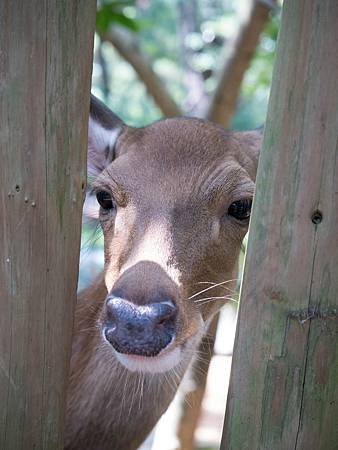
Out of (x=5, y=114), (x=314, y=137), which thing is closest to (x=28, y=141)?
(x=5, y=114)

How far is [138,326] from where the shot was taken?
2.93 metres

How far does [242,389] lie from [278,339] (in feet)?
0.79

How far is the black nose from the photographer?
293 centimetres

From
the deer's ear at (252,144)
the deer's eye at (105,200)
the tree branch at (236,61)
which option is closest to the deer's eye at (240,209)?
the deer's ear at (252,144)

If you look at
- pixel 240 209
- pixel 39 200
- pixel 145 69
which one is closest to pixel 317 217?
pixel 39 200

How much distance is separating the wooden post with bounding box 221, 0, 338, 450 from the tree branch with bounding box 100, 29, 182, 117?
520 cm

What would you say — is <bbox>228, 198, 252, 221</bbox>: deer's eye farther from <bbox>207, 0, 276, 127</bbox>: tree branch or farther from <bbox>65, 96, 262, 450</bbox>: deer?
<bbox>207, 0, 276, 127</bbox>: tree branch

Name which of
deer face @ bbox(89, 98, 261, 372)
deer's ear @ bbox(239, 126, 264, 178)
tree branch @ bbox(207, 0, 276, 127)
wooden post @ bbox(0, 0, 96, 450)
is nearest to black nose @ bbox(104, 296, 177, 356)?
deer face @ bbox(89, 98, 261, 372)

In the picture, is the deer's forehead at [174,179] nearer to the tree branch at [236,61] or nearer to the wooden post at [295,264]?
the wooden post at [295,264]

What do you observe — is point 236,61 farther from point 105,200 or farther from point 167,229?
point 167,229

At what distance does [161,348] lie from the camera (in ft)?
9.98

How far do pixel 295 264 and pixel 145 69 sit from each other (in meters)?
5.49

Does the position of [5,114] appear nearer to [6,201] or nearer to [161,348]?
[6,201]

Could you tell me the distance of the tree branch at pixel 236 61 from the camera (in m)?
7.02
